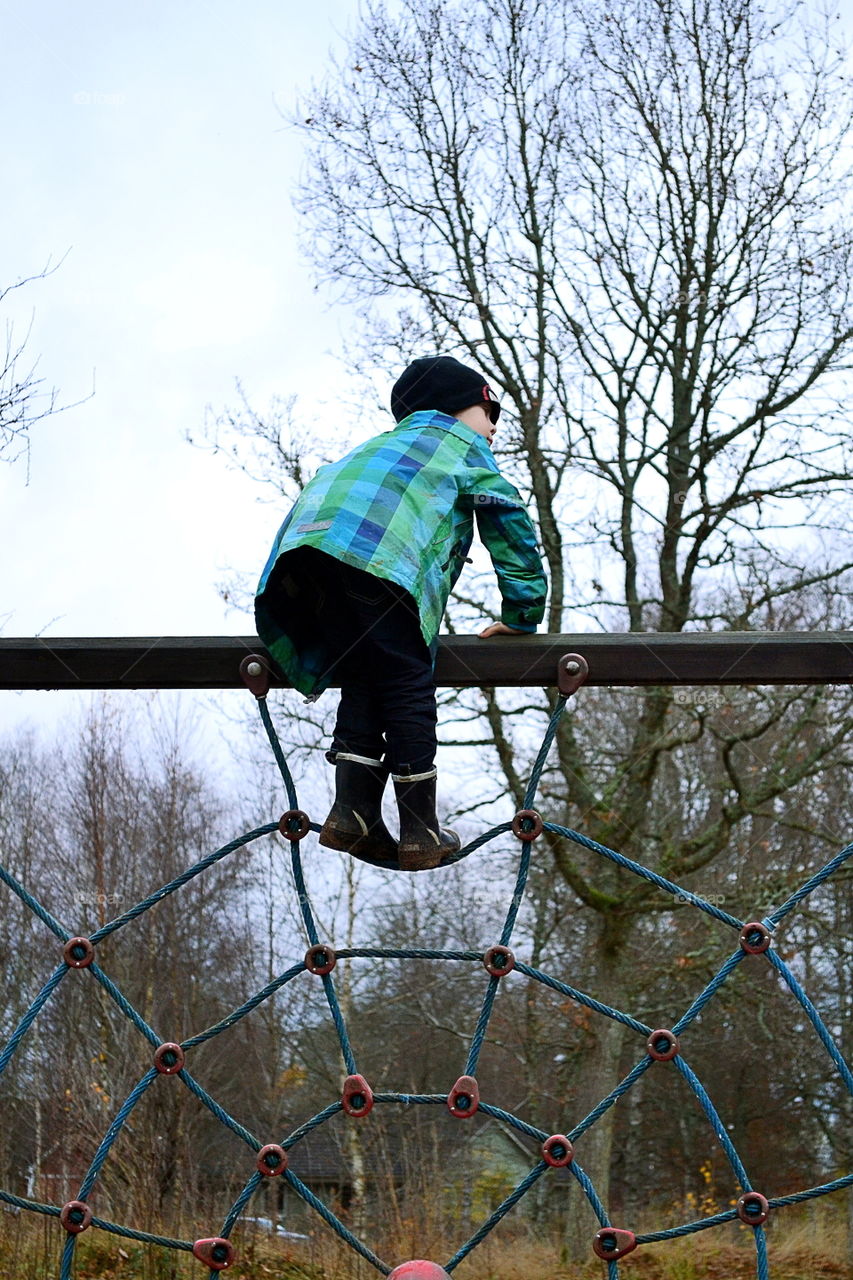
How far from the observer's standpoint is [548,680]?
2.03m

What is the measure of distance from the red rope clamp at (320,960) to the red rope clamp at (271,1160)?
250 mm

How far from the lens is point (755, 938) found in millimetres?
1844

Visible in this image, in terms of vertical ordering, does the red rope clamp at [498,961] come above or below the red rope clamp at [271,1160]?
above

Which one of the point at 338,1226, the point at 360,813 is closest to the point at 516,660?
A: the point at 360,813

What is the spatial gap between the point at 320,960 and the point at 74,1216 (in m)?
0.51

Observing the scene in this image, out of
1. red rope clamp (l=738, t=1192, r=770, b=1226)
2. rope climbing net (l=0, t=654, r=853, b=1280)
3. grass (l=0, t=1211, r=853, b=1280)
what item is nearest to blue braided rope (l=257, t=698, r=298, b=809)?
rope climbing net (l=0, t=654, r=853, b=1280)

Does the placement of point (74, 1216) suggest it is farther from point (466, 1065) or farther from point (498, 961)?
point (498, 961)

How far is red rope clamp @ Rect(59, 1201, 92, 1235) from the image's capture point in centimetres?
180

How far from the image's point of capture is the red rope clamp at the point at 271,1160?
1762mm

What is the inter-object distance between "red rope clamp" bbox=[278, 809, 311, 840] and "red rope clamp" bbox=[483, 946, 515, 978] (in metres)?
0.35

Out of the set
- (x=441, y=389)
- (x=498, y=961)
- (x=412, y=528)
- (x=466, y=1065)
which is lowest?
(x=466, y=1065)

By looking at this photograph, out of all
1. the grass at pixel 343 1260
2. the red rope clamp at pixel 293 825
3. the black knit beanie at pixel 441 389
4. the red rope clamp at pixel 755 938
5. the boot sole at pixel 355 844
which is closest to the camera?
the red rope clamp at pixel 755 938

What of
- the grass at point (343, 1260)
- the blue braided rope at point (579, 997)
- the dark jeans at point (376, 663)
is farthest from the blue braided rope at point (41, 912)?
the grass at point (343, 1260)

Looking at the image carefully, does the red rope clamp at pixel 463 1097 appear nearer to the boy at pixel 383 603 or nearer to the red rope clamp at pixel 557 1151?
the red rope clamp at pixel 557 1151
